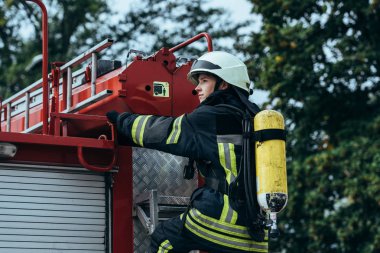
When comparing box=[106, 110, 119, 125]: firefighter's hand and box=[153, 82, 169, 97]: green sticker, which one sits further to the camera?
box=[153, 82, 169, 97]: green sticker

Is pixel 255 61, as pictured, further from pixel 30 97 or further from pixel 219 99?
pixel 219 99

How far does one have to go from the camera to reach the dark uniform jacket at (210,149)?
16.8 ft

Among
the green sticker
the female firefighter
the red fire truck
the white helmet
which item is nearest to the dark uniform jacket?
the female firefighter

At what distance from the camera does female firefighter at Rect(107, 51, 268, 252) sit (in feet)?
16.8

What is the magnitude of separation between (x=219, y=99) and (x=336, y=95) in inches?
455

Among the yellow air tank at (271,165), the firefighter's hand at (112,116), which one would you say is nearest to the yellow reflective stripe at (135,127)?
the firefighter's hand at (112,116)

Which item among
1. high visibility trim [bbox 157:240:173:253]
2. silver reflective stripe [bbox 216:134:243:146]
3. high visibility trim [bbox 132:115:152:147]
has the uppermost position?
high visibility trim [bbox 132:115:152:147]

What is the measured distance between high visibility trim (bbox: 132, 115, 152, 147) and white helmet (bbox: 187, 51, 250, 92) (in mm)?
471

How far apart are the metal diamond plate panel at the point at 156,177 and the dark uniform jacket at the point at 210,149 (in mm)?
404

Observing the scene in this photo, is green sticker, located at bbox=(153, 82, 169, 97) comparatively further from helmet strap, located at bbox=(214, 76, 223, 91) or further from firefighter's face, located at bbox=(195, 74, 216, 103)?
helmet strap, located at bbox=(214, 76, 223, 91)

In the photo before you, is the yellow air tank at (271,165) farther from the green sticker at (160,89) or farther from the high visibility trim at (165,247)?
the green sticker at (160,89)

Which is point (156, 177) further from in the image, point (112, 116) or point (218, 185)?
point (218, 185)

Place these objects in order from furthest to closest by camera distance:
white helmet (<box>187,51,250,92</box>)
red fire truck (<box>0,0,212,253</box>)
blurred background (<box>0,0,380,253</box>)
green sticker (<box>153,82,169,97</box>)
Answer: blurred background (<box>0,0,380,253</box>) < green sticker (<box>153,82,169,97</box>) < white helmet (<box>187,51,250,92</box>) < red fire truck (<box>0,0,212,253</box>)

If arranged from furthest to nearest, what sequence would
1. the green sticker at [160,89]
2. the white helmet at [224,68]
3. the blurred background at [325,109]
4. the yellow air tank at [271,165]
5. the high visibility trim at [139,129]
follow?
the blurred background at [325,109]
the green sticker at [160,89]
the white helmet at [224,68]
the high visibility trim at [139,129]
the yellow air tank at [271,165]
